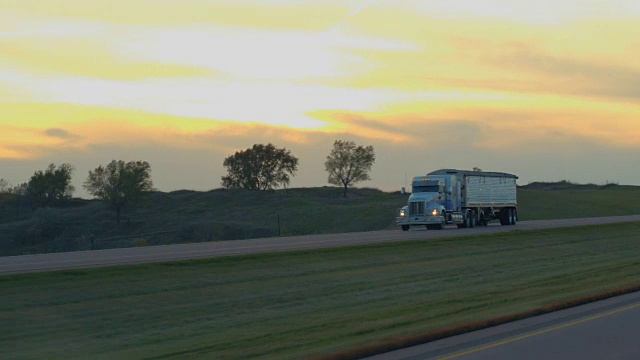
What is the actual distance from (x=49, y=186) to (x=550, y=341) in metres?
126

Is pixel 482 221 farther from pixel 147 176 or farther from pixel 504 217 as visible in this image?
pixel 147 176

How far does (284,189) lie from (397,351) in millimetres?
143095

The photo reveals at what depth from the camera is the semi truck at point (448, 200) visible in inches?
2318

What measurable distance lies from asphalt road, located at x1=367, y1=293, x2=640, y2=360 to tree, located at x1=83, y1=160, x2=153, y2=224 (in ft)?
321

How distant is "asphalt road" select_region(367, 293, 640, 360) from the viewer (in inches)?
598

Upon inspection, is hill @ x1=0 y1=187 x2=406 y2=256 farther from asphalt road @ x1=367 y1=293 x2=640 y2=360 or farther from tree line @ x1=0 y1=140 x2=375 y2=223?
asphalt road @ x1=367 y1=293 x2=640 y2=360

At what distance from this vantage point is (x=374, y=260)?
3606cm

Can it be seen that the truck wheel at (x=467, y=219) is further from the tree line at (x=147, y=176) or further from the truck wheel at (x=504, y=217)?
the tree line at (x=147, y=176)

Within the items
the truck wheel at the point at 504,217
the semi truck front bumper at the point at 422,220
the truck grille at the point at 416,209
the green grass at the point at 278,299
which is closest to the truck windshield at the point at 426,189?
the truck grille at the point at 416,209

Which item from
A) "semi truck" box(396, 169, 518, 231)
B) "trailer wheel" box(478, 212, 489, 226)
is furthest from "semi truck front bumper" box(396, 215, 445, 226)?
"trailer wheel" box(478, 212, 489, 226)

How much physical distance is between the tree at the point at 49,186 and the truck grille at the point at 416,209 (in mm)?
84114

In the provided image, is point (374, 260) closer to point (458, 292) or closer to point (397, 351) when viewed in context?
point (458, 292)

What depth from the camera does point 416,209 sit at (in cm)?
5916

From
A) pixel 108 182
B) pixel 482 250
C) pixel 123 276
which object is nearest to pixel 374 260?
pixel 482 250
